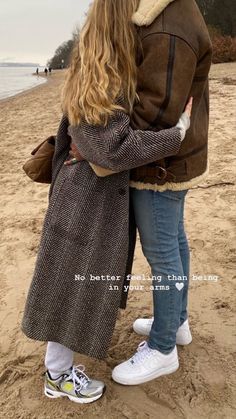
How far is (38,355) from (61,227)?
94 cm

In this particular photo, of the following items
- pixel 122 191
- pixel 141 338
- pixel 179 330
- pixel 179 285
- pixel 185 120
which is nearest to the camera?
pixel 185 120

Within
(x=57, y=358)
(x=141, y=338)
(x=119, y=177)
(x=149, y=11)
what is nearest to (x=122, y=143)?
Answer: (x=119, y=177)

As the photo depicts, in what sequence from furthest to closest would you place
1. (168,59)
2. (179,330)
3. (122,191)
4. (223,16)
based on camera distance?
1. (223,16)
2. (179,330)
3. (122,191)
4. (168,59)

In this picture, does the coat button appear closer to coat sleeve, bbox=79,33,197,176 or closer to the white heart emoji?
coat sleeve, bbox=79,33,197,176

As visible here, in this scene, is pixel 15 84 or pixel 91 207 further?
pixel 15 84

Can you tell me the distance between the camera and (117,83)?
169cm

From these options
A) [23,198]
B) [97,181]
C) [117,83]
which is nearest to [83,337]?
[97,181]

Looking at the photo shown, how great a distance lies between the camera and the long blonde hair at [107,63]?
169 centimetres

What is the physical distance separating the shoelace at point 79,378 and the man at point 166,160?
15cm

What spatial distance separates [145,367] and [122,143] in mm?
1150

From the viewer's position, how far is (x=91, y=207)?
194 centimetres

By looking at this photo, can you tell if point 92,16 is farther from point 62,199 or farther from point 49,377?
point 49,377

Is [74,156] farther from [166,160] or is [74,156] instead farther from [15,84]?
[15,84]

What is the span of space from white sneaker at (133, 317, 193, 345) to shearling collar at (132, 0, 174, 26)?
5.05 ft
